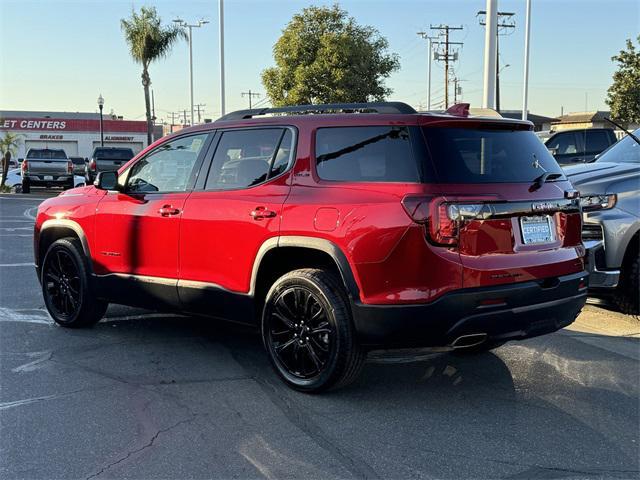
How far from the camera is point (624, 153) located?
7352 mm

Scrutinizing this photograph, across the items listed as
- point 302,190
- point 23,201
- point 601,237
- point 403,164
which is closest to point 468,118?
point 403,164

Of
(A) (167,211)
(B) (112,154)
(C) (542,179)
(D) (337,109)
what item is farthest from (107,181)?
(B) (112,154)

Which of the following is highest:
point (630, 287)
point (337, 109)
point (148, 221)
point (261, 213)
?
point (337, 109)

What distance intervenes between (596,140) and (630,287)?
287 inches

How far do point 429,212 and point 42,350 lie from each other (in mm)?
3422

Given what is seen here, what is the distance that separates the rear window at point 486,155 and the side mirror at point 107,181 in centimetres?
295

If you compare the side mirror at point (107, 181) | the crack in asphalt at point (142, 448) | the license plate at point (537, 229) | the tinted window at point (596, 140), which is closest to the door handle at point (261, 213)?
the crack in asphalt at point (142, 448)

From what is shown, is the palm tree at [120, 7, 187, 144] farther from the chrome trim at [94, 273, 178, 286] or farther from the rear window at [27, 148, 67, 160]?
the chrome trim at [94, 273, 178, 286]

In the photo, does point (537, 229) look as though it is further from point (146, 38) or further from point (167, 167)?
point (146, 38)

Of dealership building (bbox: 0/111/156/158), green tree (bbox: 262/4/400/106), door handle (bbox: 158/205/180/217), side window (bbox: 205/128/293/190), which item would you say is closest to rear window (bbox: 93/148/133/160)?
green tree (bbox: 262/4/400/106)

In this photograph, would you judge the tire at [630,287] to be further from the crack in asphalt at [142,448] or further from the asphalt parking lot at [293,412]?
the crack in asphalt at [142,448]

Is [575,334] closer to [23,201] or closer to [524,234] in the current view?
[524,234]

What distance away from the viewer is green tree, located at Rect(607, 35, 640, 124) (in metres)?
26.0

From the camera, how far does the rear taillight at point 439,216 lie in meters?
3.62
